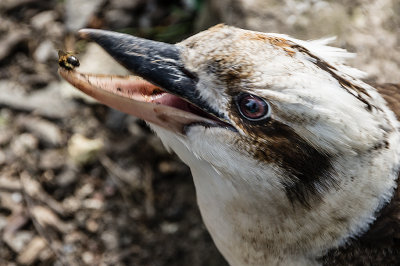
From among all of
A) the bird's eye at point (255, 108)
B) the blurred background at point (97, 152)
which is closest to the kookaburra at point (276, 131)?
the bird's eye at point (255, 108)

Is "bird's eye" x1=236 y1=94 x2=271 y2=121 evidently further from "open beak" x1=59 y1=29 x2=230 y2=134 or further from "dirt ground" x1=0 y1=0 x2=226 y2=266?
"dirt ground" x1=0 y1=0 x2=226 y2=266

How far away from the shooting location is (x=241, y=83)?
2.14 metres

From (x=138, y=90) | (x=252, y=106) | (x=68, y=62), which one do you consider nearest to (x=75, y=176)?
(x=68, y=62)

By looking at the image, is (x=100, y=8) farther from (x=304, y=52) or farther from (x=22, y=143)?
(x=304, y=52)

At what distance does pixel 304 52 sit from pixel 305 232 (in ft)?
2.48

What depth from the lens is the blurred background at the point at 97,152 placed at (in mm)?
3701

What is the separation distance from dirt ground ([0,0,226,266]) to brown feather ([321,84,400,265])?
143 cm

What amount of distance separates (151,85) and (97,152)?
68.1 inches

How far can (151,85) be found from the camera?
7.66 ft

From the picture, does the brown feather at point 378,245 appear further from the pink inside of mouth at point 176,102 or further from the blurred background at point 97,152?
the blurred background at point 97,152

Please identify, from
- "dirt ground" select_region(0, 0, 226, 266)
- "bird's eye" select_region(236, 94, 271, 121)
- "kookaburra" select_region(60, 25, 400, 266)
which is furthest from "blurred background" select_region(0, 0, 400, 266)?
"bird's eye" select_region(236, 94, 271, 121)

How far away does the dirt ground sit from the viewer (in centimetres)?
371

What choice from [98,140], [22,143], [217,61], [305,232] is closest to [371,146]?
[305,232]

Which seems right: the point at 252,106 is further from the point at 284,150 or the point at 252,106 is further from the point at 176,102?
the point at 176,102
